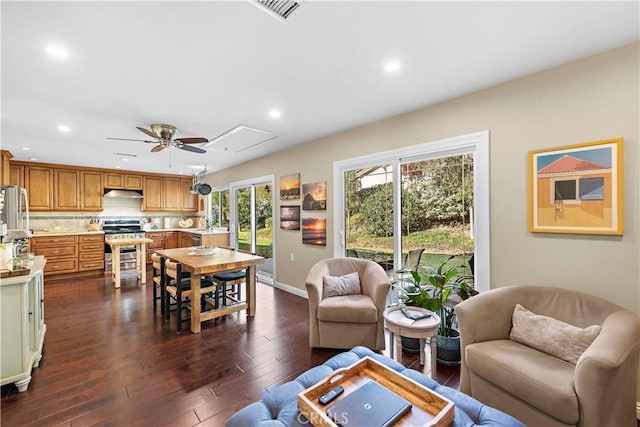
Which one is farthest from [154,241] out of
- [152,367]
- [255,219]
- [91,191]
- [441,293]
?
[441,293]

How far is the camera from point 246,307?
3604 mm

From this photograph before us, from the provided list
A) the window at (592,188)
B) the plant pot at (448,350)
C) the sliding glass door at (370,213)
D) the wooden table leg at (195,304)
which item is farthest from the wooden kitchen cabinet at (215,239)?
the window at (592,188)

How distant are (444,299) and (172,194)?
7.48 m

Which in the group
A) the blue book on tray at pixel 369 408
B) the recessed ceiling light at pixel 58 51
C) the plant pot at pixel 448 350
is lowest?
the plant pot at pixel 448 350

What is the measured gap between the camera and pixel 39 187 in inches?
227

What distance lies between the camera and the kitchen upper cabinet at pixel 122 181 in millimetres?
6625

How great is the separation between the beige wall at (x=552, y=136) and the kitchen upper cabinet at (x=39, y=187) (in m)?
7.26

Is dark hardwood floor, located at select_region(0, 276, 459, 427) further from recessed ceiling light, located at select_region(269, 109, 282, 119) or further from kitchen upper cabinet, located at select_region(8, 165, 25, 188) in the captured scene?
kitchen upper cabinet, located at select_region(8, 165, 25, 188)

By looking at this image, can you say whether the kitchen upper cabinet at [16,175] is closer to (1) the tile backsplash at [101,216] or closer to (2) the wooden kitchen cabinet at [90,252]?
(1) the tile backsplash at [101,216]

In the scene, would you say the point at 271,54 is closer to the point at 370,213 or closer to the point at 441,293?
the point at 370,213

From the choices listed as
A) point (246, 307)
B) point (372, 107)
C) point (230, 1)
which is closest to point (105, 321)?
point (246, 307)

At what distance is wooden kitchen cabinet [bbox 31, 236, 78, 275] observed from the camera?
5465mm

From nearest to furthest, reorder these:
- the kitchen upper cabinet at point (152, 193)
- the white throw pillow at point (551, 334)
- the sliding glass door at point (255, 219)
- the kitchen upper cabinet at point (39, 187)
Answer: the white throw pillow at point (551, 334) → the sliding glass door at point (255, 219) → the kitchen upper cabinet at point (39, 187) → the kitchen upper cabinet at point (152, 193)

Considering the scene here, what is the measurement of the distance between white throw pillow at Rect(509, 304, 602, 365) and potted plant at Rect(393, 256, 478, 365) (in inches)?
20.2
